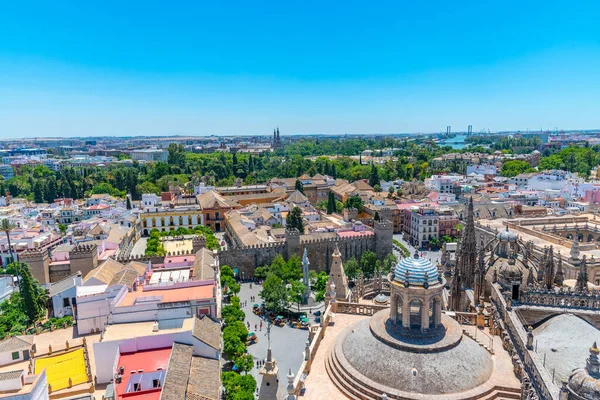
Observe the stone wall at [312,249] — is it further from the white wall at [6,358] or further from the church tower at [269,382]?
the church tower at [269,382]

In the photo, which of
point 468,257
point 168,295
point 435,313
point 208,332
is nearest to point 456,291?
point 468,257

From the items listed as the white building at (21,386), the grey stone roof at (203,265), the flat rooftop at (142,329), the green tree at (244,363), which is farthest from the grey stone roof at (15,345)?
the green tree at (244,363)

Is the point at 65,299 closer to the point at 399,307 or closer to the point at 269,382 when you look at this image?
the point at 269,382

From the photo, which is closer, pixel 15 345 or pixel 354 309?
pixel 354 309

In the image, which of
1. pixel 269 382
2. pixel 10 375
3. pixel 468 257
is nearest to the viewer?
pixel 269 382

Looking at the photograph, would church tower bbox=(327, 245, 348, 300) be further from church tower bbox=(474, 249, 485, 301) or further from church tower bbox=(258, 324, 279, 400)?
church tower bbox=(258, 324, 279, 400)

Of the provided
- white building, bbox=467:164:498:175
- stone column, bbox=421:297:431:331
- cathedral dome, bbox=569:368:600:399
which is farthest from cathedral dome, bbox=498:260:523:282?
white building, bbox=467:164:498:175

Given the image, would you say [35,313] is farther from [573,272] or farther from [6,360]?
[573,272]
